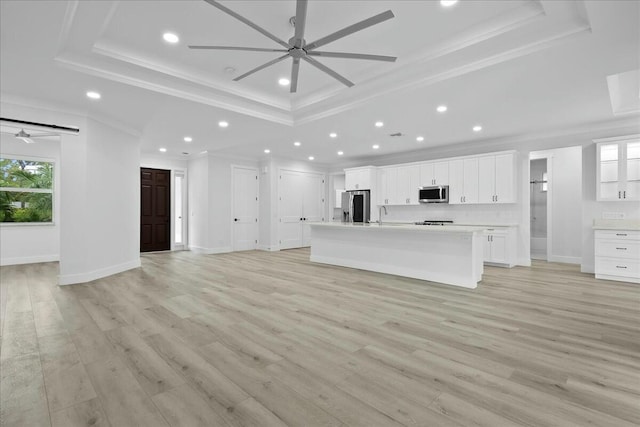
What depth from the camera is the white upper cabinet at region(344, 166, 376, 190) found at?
8.45m

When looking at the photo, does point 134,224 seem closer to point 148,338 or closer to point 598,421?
point 148,338

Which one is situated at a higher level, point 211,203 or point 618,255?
point 211,203

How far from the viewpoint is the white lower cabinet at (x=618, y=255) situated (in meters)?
4.77

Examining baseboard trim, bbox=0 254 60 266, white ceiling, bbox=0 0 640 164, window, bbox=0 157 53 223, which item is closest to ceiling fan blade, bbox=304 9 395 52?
white ceiling, bbox=0 0 640 164

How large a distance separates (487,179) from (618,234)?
2297mm

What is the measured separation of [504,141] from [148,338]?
728 centimetres

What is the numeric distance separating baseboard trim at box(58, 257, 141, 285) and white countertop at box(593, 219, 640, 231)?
8.26 meters

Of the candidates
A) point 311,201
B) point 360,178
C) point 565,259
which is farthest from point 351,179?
point 565,259

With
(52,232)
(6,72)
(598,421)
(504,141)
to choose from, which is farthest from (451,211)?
(52,232)

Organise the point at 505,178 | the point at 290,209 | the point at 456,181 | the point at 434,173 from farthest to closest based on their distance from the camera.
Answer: the point at 290,209 < the point at 434,173 < the point at 456,181 < the point at 505,178

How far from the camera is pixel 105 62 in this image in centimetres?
343

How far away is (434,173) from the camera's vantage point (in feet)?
24.1

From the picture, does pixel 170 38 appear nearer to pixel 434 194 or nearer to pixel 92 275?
Result: pixel 92 275

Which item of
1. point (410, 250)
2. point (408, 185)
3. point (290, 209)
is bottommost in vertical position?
point (410, 250)
